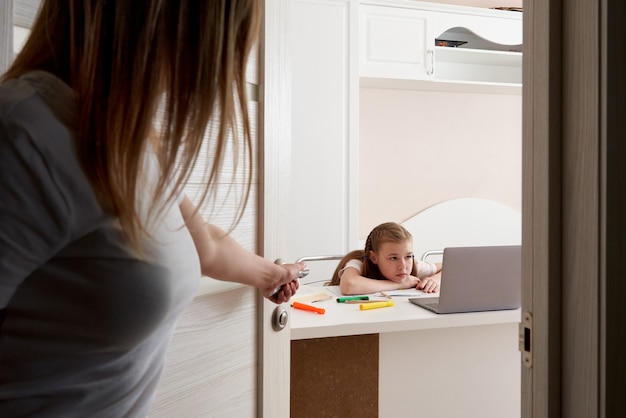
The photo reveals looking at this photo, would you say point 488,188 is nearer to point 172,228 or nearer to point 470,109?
point 470,109

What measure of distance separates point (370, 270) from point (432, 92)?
205 cm

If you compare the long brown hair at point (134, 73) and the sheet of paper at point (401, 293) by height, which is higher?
the long brown hair at point (134, 73)

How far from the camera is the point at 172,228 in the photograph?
70cm

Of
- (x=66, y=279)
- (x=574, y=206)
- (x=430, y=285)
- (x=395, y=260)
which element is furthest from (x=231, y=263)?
(x=395, y=260)

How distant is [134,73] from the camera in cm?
61

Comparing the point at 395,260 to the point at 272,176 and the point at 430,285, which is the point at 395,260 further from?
the point at 272,176

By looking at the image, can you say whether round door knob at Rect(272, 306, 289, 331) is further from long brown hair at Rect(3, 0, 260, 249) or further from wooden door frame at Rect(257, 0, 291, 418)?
long brown hair at Rect(3, 0, 260, 249)

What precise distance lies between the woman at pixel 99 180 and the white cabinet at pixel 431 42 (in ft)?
10.8

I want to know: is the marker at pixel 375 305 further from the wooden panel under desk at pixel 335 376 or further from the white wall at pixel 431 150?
the white wall at pixel 431 150

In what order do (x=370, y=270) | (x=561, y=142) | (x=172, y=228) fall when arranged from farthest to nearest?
1. (x=370, y=270)
2. (x=561, y=142)
3. (x=172, y=228)

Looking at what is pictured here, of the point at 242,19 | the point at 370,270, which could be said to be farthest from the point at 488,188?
the point at 242,19

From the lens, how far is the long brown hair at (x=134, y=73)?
601mm

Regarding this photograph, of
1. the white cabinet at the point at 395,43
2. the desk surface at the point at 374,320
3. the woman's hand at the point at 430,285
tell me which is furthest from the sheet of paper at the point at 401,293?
the white cabinet at the point at 395,43

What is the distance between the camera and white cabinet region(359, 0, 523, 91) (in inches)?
151
